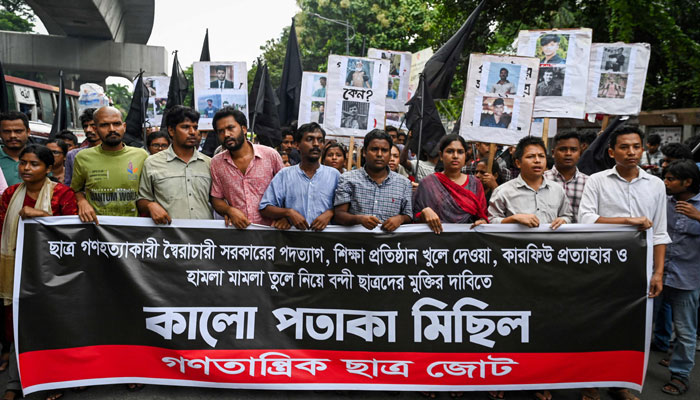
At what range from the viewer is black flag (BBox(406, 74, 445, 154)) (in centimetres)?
586

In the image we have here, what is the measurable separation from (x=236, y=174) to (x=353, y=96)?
8.53 feet

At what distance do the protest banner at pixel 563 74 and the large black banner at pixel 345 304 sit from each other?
2223 millimetres

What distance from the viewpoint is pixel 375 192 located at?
3826mm

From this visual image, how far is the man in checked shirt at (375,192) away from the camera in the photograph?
3.82 metres

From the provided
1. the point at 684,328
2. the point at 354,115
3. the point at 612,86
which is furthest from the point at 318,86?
the point at 684,328

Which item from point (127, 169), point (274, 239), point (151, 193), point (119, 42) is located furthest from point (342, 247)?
point (119, 42)

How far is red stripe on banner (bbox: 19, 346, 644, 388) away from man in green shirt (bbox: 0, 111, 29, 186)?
223 cm

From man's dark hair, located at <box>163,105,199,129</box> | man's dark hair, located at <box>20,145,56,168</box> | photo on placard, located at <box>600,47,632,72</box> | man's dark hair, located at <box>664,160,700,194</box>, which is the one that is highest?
photo on placard, located at <box>600,47,632,72</box>

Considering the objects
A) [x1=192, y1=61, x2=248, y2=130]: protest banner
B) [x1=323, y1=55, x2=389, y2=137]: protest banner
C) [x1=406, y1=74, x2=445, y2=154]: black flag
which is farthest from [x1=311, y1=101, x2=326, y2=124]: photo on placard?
[x1=406, y1=74, x2=445, y2=154]: black flag

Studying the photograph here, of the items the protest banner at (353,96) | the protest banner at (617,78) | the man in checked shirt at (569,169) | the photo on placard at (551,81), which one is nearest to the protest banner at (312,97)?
the protest banner at (353,96)

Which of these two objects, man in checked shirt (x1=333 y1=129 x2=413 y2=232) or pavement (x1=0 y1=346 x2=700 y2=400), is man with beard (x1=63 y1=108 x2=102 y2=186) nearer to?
pavement (x1=0 y1=346 x2=700 y2=400)

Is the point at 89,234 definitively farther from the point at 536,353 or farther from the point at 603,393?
the point at 603,393

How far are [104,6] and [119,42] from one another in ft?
32.5

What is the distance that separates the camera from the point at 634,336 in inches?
148
